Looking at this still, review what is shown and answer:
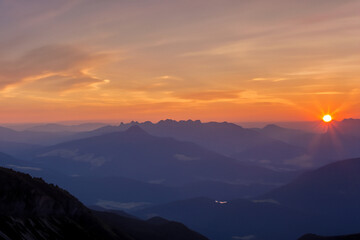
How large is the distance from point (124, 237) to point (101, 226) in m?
21.4

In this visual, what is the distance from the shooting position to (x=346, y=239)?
632ft

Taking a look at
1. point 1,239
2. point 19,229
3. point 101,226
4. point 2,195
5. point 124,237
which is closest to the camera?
point 1,239

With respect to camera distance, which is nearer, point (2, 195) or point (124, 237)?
point (2, 195)

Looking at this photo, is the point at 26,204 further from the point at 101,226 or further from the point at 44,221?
the point at 101,226

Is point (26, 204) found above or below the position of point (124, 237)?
above

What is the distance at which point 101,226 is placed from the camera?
467ft

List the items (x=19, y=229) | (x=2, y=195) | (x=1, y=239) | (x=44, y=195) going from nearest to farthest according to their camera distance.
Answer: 1. (x=1, y=239)
2. (x=19, y=229)
3. (x=2, y=195)
4. (x=44, y=195)

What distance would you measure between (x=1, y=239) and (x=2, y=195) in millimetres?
25617

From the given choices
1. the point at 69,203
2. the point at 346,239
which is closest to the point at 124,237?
the point at 69,203

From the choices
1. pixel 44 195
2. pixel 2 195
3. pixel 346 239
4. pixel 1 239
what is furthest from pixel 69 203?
pixel 346 239

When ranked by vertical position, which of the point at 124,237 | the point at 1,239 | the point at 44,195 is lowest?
the point at 124,237

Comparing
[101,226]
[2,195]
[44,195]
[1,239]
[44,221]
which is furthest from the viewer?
[101,226]

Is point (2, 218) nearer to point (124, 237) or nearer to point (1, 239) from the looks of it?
point (1, 239)

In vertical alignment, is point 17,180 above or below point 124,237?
above
